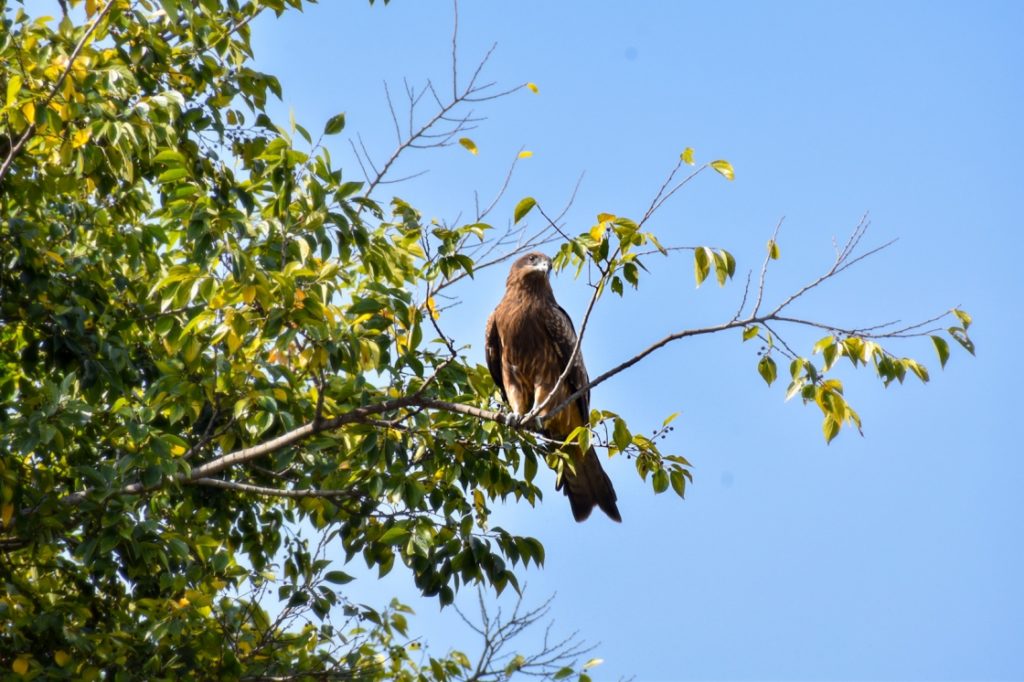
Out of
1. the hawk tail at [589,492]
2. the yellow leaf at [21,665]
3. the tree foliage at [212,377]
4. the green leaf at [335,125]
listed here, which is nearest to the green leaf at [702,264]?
the tree foliage at [212,377]

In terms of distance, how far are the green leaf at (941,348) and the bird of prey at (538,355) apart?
7.69ft

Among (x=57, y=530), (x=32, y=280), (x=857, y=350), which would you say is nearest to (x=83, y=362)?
(x=32, y=280)

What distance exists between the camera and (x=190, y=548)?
4508 mm

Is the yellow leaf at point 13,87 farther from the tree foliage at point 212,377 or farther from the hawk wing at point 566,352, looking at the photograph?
the hawk wing at point 566,352

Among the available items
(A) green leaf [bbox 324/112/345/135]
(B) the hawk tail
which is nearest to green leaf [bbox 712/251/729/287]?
(A) green leaf [bbox 324/112/345/135]

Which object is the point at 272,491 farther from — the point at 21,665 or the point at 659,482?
the point at 659,482

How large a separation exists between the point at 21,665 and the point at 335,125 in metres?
2.32

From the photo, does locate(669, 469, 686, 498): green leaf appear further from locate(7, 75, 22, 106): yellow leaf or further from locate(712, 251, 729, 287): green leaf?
locate(7, 75, 22, 106): yellow leaf

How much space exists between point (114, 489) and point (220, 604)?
95 centimetres

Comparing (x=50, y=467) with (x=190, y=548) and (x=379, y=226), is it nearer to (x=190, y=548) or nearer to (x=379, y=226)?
(x=190, y=548)

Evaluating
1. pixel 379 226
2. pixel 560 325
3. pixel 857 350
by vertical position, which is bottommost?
pixel 857 350

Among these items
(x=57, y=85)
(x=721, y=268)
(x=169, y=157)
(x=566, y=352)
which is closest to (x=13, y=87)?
(x=57, y=85)

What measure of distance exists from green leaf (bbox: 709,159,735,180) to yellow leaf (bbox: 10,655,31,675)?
3.07 m

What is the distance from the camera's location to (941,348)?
11.5ft
